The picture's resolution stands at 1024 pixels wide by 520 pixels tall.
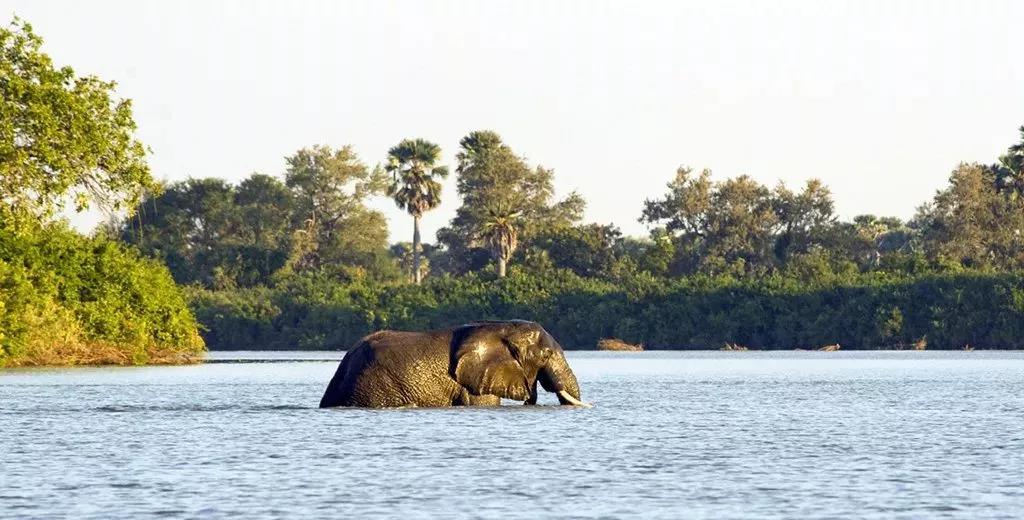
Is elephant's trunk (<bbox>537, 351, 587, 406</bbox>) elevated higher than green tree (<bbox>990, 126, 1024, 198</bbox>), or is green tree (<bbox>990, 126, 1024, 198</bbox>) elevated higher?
green tree (<bbox>990, 126, 1024, 198</bbox>)

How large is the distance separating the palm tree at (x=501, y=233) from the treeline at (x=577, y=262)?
0.14m

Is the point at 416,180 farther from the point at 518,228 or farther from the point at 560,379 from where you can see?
the point at 560,379

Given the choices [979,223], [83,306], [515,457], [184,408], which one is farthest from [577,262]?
[515,457]

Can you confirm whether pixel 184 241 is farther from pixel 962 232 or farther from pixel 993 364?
pixel 993 364

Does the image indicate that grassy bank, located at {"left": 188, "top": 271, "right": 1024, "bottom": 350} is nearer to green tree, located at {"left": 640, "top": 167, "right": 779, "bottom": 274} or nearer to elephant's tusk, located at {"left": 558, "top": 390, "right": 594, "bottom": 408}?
green tree, located at {"left": 640, "top": 167, "right": 779, "bottom": 274}

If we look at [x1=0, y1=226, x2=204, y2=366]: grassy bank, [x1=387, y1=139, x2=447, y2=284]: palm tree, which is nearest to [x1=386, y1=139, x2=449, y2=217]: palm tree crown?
[x1=387, y1=139, x2=447, y2=284]: palm tree

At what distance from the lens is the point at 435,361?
32.1m

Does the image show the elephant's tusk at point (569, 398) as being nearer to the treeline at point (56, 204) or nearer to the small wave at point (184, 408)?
the small wave at point (184, 408)

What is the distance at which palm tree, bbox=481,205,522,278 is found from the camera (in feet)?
406

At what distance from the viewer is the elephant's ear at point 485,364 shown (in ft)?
105

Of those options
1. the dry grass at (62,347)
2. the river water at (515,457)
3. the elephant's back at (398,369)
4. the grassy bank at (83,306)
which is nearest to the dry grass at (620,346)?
the grassy bank at (83,306)

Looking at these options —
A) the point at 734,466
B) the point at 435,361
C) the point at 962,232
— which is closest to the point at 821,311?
the point at 962,232

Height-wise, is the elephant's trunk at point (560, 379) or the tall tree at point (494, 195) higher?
the tall tree at point (494, 195)

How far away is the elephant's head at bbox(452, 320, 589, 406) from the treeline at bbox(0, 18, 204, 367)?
24.2 m
